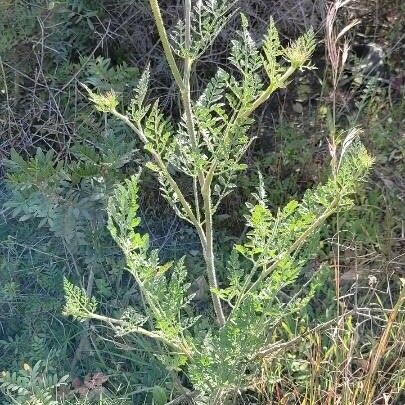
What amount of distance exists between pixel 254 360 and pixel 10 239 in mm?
965

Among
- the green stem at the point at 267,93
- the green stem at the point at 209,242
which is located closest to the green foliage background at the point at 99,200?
the green stem at the point at 209,242

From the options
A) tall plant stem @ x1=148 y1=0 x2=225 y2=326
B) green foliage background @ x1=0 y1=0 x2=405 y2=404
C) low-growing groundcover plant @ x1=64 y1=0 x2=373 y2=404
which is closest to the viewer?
tall plant stem @ x1=148 y1=0 x2=225 y2=326

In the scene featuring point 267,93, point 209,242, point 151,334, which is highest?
point 267,93

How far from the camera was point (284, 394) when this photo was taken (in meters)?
2.06

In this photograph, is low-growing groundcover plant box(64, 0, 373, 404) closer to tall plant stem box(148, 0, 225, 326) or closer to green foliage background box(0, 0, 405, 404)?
tall plant stem box(148, 0, 225, 326)

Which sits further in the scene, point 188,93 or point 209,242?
point 209,242

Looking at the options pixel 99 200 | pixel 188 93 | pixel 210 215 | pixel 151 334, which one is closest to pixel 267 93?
pixel 188 93

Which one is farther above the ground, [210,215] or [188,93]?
[188,93]

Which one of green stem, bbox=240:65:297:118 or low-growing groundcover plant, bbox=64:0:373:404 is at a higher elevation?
green stem, bbox=240:65:297:118

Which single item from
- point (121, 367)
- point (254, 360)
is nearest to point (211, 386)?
point (254, 360)

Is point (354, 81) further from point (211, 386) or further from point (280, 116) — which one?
point (211, 386)

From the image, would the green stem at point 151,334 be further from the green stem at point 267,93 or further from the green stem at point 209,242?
the green stem at point 267,93

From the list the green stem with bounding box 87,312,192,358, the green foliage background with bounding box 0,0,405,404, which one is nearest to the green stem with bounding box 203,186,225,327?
the green stem with bounding box 87,312,192,358

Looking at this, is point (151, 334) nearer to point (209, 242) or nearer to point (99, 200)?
point (209, 242)
